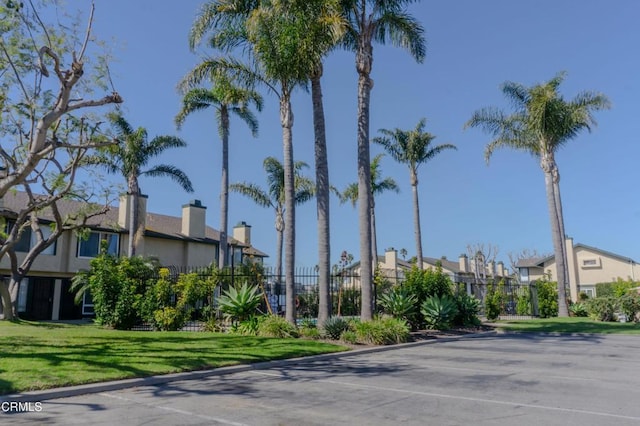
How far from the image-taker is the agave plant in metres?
17.4

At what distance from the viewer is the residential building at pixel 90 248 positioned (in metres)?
27.3

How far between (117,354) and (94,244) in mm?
21049

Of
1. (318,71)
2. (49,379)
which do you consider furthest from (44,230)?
(49,379)

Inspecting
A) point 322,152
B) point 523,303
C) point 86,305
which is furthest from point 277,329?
point 523,303

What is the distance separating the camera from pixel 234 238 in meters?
41.4

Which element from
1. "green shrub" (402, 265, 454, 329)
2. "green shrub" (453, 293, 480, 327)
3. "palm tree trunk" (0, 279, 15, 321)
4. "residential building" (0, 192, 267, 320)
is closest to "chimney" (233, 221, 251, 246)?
"residential building" (0, 192, 267, 320)

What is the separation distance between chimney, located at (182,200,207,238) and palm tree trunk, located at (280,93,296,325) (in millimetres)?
18621

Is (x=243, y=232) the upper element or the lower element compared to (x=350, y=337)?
upper

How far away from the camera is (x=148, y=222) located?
3459cm

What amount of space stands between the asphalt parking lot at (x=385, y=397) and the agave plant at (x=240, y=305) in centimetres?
592

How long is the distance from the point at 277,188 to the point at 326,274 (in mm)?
20365

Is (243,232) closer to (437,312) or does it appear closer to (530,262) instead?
(437,312)

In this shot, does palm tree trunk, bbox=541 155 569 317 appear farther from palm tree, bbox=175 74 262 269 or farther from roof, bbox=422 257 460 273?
roof, bbox=422 257 460 273

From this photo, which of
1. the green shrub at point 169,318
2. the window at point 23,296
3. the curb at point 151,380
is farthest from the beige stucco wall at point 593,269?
the window at point 23,296
